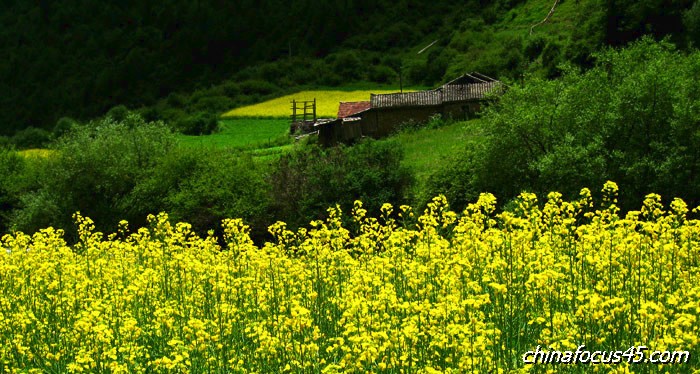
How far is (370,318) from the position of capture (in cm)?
1014

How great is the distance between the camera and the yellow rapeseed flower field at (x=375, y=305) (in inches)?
375

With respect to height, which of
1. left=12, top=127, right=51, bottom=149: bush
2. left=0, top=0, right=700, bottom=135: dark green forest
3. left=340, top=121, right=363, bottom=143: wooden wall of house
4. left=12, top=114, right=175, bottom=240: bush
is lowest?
left=12, top=127, right=51, bottom=149: bush

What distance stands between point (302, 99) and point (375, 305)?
344 feet

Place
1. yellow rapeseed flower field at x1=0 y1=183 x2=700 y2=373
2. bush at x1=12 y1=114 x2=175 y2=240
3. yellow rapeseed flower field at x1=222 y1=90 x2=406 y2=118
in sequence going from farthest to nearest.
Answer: yellow rapeseed flower field at x1=222 y1=90 x2=406 y2=118, bush at x1=12 y1=114 x2=175 y2=240, yellow rapeseed flower field at x1=0 y1=183 x2=700 y2=373

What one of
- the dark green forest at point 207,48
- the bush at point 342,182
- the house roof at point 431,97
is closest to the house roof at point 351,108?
the house roof at point 431,97

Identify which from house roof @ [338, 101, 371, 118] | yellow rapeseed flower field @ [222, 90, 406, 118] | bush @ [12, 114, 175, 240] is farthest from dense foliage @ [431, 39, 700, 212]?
yellow rapeseed flower field @ [222, 90, 406, 118]

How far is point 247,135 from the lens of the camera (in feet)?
299

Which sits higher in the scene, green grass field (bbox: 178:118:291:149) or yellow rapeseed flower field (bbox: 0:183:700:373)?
yellow rapeseed flower field (bbox: 0:183:700:373)

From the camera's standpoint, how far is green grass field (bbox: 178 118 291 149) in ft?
268

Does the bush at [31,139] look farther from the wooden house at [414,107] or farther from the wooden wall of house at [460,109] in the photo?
the wooden wall of house at [460,109]

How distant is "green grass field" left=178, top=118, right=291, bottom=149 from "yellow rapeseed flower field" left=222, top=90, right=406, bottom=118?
291 centimetres

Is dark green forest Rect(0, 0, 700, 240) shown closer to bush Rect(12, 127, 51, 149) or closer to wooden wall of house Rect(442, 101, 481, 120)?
bush Rect(12, 127, 51, 149)

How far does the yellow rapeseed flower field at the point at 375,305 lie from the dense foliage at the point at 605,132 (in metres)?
14.8

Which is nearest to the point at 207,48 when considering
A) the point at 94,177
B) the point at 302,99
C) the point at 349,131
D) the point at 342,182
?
the point at 302,99
